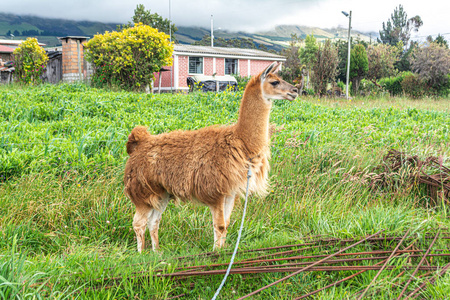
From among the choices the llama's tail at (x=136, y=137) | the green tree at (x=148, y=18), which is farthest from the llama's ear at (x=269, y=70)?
the green tree at (x=148, y=18)

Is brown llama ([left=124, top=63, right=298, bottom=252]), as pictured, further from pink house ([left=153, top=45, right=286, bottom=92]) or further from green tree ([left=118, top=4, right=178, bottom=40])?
green tree ([left=118, top=4, right=178, bottom=40])

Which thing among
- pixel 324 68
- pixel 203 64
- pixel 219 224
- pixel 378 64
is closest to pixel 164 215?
pixel 219 224

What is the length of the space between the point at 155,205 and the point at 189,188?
475 mm

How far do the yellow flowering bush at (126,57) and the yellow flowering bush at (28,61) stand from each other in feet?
8.47

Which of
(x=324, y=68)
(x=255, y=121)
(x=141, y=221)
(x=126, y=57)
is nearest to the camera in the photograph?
(x=255, y=121)

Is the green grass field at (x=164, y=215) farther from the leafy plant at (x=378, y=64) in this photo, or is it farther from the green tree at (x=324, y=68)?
the leafy plant at (x=378, y=64)

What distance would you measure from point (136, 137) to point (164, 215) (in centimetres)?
120

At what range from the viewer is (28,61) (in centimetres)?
1695

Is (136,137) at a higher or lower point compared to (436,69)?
lower

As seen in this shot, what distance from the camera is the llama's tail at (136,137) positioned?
13.3 feet

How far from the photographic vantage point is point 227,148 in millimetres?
3672

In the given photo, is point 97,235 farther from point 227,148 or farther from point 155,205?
point 227,148

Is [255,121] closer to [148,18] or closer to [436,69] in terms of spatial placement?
[436,69]

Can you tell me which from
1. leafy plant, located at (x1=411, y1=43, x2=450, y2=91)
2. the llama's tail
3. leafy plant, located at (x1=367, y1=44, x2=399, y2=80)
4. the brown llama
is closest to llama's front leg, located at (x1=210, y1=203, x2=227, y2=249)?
the brown llama
